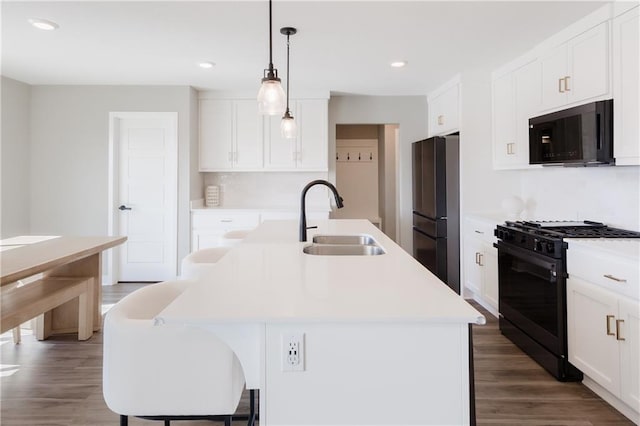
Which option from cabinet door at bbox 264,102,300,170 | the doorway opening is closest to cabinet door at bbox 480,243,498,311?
cabinet door at bbox 264,102,300,170

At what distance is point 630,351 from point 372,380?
1.57 metres

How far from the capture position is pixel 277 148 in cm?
500

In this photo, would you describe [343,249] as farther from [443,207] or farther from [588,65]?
[443,207]

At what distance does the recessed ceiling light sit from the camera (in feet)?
9.36

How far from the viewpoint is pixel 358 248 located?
2402 mm

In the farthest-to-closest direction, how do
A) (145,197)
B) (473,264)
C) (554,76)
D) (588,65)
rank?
(145,197) < (473,264) < (554,76) < (588,65)

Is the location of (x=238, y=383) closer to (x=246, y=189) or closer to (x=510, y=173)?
(x=510, y=173)

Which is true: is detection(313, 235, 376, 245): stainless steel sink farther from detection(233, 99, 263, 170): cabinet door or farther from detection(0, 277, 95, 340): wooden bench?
detection(233, 99, 263, 170): cabinet door

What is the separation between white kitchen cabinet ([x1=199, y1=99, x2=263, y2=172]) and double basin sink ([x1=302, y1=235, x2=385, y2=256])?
2.65m

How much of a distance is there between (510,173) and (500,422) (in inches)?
113

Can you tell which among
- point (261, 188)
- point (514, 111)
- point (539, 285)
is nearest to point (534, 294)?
point (539, 285)

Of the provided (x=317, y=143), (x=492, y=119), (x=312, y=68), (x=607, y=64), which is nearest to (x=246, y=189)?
(x=317, y=143)

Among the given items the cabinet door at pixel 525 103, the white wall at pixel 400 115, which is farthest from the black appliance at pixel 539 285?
the white wall at pixel 400 115

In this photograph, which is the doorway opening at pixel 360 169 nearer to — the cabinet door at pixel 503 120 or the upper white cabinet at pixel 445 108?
the upper white cabinet at pixel 445 108
